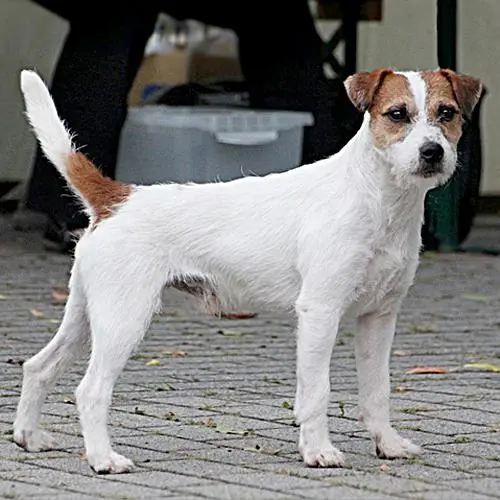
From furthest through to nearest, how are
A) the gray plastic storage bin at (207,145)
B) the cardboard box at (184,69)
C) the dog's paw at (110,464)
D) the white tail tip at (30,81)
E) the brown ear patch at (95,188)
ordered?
the cardboard box at (184,69) → the gray plastic storage bin at (207,145) → the white tail tip at (30,81) → the brown ear patch at (95,188) → the dog's paw at (110,464)

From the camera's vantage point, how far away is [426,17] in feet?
37.7

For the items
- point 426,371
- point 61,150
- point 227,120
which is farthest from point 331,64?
point 61,150

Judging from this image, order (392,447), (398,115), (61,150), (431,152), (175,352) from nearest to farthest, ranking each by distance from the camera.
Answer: (431,152) → (398,115) → (392,447) → (61,150) → (175,352)

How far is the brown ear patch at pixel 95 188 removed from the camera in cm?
520

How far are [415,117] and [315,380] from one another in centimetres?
95

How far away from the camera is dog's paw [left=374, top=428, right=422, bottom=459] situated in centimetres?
523

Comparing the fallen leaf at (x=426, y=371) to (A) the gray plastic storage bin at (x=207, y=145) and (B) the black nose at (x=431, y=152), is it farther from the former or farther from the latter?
(A) the gray plastic storage bin at (x=207, y=145)

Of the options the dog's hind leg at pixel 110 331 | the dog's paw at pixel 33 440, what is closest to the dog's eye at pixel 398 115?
the dog's hind leg at pixel 110 331

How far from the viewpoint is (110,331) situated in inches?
198

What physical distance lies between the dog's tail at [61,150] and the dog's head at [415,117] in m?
0.93

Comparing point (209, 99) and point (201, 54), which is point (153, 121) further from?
point (201, 54)

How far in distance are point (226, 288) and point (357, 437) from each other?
34.3 inches

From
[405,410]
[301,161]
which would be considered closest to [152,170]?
[301,161]

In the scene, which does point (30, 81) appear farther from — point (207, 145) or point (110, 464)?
point (207, 145)
